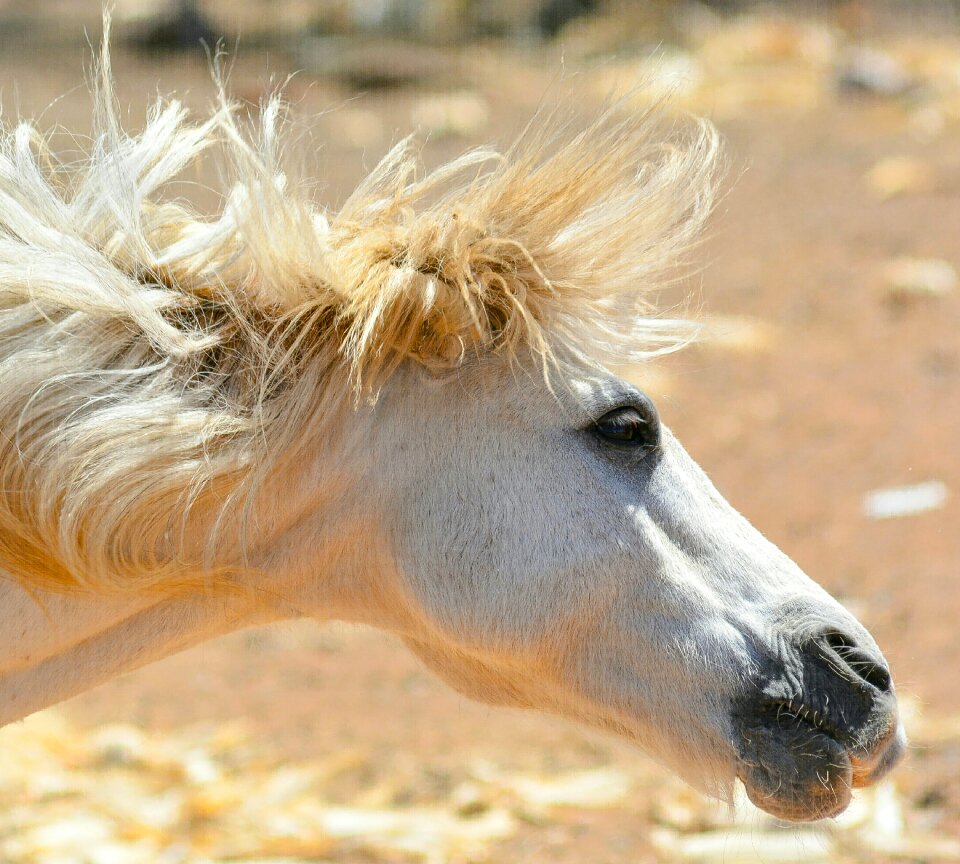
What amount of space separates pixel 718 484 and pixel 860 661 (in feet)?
12.3

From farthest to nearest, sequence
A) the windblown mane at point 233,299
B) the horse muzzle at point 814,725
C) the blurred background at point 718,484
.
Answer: the blurred background at point 718,484 < the horse muzzle at point 814,725 < the windblown mane at point 233,299

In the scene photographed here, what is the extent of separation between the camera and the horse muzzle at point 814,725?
1.88 m

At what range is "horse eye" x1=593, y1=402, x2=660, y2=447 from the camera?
193cm

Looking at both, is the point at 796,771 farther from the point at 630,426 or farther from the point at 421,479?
the point at 421,479

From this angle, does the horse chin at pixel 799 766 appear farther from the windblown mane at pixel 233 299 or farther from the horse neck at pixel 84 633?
the horse neck at pixel 84 633

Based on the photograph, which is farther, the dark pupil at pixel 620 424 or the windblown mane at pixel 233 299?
the dark pupil at pixel 620 424

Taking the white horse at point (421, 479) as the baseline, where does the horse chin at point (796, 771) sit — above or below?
below

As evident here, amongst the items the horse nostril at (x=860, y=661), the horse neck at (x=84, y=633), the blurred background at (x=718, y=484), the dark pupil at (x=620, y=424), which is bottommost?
the horse nostril at (x=860, y=661)

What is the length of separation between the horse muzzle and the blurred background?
113 mm

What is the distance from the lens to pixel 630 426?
1.93m

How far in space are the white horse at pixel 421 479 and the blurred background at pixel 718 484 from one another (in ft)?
0.69

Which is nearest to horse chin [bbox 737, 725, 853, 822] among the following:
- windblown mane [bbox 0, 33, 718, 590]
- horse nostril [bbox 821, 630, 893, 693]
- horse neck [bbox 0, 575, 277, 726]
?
horse nostril [bbox 821, 630, 893, 693]

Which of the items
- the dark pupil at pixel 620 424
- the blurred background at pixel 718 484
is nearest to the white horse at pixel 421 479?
the dark pupil at pixel 620 424

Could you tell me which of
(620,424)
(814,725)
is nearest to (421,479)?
(620,424)
